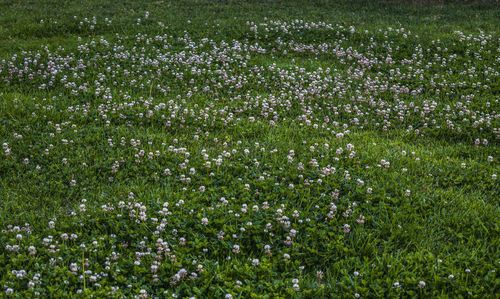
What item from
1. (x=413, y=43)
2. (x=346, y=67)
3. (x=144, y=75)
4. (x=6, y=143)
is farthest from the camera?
(x=413, y=43)

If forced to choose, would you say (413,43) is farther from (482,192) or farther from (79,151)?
(79,151)

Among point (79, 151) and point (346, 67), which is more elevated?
point (346, 67)

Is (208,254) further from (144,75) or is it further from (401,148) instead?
(144,75)

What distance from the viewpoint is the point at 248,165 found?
6473 mm

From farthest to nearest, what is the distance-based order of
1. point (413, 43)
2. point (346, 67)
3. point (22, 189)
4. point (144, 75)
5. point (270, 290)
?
point (413, 43)
point (346, 67)
point (144, 75)
point (22, 189)
point (270, 290)

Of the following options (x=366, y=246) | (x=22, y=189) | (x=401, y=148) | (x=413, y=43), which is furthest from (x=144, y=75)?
(x=413, y=43)

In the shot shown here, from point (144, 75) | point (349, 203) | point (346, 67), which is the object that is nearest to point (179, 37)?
point (144, 75)

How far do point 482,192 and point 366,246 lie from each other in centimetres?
241

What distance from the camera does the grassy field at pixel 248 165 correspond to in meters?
4.45

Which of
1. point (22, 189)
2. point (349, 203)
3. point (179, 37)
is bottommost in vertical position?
point (22, 189)

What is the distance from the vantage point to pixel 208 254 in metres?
4.78

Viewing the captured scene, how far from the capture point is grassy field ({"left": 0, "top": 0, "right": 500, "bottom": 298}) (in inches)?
175

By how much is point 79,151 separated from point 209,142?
6.97 ft

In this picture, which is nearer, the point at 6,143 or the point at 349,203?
the point at 349,203
